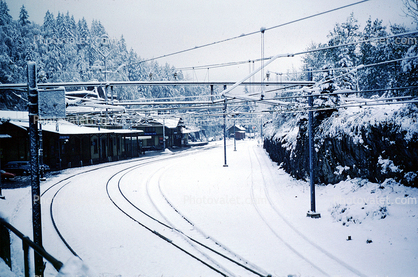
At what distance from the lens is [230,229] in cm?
1048

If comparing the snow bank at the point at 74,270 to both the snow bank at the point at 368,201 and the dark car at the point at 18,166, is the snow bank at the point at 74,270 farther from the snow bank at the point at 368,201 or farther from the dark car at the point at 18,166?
the dark car at the point at 18,166

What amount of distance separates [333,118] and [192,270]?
13.4m

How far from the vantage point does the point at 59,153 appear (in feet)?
84.9

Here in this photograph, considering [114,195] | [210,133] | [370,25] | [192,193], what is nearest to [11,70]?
[114,195]

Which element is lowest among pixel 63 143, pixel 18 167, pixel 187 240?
pixel 187 240

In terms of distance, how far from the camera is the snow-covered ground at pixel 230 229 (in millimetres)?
7406

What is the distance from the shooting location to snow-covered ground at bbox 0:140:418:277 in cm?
741

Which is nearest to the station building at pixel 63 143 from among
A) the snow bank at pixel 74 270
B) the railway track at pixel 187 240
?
the railway track at pixel 187 240

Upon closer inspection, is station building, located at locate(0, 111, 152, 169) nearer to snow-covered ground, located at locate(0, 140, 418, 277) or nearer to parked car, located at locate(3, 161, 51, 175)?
parked car, located at locate(3, 161, 51, 175)

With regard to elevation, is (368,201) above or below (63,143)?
below

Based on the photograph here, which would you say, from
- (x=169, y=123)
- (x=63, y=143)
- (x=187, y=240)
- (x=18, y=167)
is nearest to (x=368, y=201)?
(x=187, y=240)

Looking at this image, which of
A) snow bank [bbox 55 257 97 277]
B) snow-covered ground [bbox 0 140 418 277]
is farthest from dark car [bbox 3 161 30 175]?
snow bank [bbox 55 257 97 277]

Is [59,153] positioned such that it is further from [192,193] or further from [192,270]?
[192,270]

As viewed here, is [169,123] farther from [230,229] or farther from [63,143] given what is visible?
[230,229]
